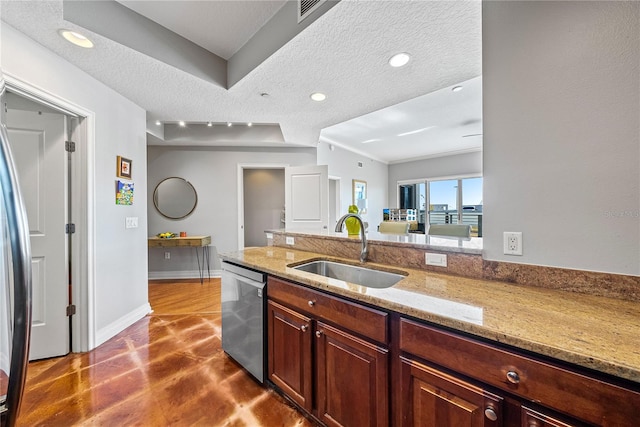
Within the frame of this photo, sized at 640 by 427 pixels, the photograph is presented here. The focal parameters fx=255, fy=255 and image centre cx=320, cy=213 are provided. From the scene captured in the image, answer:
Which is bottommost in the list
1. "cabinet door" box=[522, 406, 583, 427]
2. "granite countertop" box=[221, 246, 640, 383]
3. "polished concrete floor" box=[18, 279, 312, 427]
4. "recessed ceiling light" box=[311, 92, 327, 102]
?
"polished concrete floor" box=[18, 279, 312, 427]

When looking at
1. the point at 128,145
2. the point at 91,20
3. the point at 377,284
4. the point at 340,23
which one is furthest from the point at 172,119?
the point at 377,284

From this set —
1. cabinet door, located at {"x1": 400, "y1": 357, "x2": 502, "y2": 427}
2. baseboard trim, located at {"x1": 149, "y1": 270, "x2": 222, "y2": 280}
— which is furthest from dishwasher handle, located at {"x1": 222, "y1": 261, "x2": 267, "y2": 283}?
baseboard trim, located at {"x1": 149, "y1": 270, "x2": 222, "y2": 280}

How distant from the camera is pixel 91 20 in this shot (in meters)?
1.67

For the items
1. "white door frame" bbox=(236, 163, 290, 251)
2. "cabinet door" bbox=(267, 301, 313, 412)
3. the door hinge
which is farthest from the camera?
"white door frame" bbox=(236, 163, 290, 251)

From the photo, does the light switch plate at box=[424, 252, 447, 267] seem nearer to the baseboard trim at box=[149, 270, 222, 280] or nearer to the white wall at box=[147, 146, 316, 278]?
the white wall at box=[147, 146, 316, 278]

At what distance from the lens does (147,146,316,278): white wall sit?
4.50 m

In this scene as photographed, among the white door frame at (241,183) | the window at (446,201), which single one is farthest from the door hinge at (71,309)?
the window at (446,201)

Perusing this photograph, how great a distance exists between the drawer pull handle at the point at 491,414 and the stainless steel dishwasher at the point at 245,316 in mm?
1248

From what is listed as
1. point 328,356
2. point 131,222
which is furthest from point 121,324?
point 328,356

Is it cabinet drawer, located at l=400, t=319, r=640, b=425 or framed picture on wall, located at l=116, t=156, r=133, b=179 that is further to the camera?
framed picture on wall, located at l=116, t=156, r=133, b=179

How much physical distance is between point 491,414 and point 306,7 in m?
2.19

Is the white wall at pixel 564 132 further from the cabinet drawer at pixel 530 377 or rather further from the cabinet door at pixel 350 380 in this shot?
the cabinet door at pixel 350 380

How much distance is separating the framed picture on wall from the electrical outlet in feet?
10.7

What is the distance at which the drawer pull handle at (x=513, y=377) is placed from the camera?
750mm
